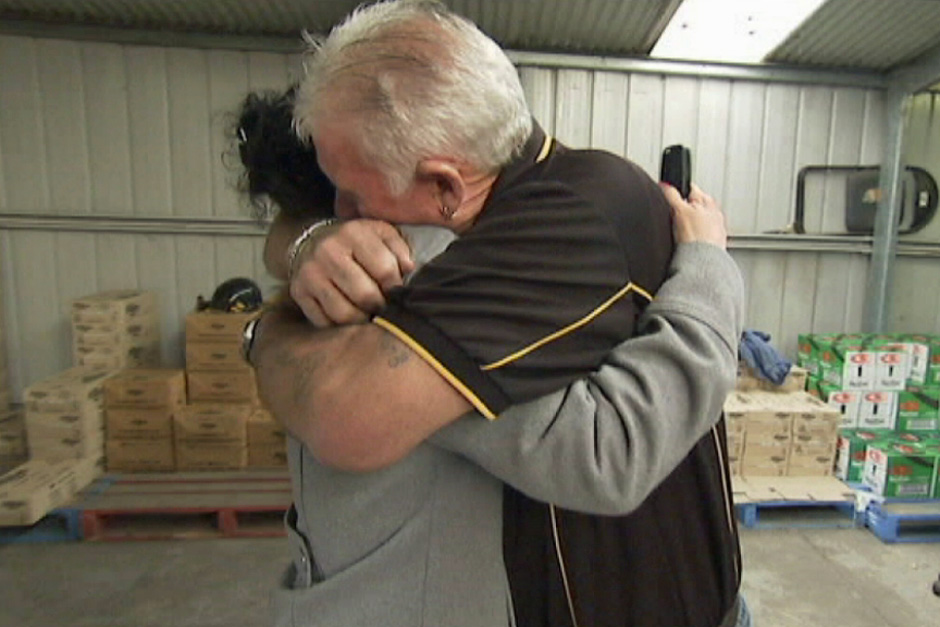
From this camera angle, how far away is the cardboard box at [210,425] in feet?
12.6

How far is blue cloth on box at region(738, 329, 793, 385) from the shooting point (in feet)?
13.5

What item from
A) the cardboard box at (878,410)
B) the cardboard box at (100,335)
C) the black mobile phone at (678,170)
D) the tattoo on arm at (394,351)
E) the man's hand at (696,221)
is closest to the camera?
the tattoo on arm at (394,351)

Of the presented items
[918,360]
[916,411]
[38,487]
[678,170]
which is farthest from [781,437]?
[38,487]

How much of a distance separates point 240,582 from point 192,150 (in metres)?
3.07

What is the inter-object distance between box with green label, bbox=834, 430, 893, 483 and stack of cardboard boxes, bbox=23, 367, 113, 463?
476 centimetres

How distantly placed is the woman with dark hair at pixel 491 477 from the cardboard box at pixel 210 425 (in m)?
3.31

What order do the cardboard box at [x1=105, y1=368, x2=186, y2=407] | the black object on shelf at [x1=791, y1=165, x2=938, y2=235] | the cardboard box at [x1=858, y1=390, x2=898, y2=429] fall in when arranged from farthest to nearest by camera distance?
the black object on shelf at [x1=791, y1=165, x2=938, y2=235], the cardboard box at [x1=858, y1=390, x2=898, y2=429], the cardboard box at [x1=105, y1=368, x2=186, y2=407]

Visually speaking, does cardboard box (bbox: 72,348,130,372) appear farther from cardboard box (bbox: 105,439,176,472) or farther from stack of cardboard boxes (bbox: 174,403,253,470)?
stack of cardboard boxes (bbox: 174,403,253,470)

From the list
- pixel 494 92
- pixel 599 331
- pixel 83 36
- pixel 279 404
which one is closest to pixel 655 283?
pixel 599 331

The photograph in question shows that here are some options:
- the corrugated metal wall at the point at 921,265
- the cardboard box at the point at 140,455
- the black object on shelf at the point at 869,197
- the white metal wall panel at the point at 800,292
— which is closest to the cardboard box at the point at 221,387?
the cardboard box at the point at 140,455

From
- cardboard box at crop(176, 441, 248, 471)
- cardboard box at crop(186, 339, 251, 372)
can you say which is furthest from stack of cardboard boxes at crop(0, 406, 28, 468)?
cardboard box at crop(186, 339, 251, 372)

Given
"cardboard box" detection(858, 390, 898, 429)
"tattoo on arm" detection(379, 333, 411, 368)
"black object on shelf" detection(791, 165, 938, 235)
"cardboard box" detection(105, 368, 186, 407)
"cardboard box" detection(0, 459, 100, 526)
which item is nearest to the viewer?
"tattoo on arm" detection(379, 333, 411, 368)

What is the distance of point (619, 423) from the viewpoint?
0.61 meters

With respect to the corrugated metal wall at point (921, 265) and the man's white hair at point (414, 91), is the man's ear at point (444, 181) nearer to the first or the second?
the man's white hair at point (414, 91)
